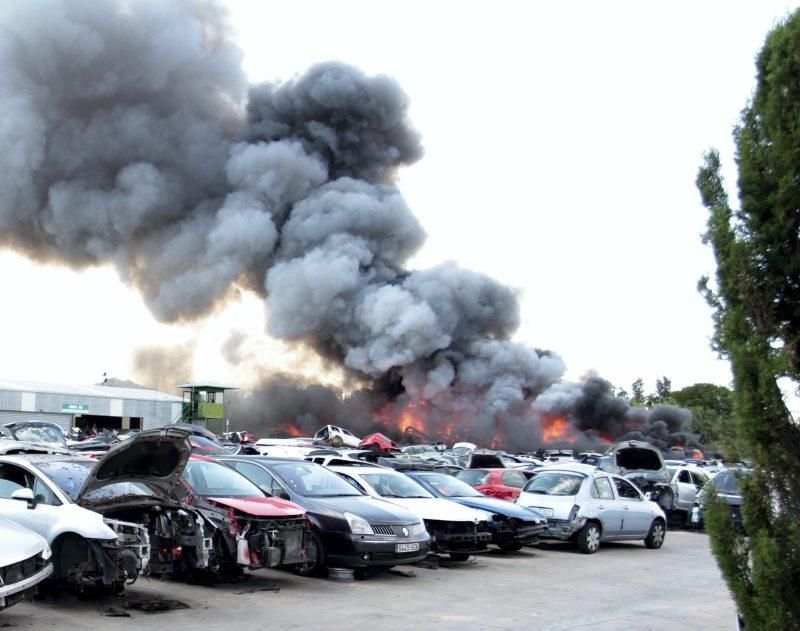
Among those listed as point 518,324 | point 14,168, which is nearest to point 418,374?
point 518,324

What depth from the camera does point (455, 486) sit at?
1450 centimetres

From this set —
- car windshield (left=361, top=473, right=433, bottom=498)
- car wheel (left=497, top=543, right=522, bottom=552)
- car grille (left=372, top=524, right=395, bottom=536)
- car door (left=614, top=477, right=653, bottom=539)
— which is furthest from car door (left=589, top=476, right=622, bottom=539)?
car grille (left=372, top=524, right=395, bottom=536)

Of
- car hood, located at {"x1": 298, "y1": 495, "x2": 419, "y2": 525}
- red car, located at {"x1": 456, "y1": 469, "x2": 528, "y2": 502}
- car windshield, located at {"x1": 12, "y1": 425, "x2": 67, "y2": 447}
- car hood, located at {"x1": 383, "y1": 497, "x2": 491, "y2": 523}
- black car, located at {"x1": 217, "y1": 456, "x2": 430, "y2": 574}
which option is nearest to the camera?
black car, located at {"x1": 217, "y1": 456, "x2": 430, "y2": 574}

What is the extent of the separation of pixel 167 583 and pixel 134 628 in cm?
231

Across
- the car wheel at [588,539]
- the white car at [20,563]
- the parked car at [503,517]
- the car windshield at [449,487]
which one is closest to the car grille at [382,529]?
the parked car at [503,517]

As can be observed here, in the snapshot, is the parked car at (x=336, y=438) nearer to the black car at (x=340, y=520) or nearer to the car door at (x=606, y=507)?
the car door at (x=606, y=507)

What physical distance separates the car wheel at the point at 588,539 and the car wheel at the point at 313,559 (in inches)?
218

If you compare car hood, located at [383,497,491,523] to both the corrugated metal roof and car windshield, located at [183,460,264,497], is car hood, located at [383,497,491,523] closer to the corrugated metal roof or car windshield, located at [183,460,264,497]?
car windshield, located at [183,460,264,497]

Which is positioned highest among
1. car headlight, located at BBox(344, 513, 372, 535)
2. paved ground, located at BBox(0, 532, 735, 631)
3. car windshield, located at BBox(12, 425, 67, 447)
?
car windshield, located at BBox(12, 425, 67, 447)

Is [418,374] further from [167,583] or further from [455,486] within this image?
[167,583]

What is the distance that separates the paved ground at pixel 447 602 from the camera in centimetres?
778

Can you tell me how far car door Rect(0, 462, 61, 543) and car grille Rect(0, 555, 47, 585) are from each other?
934 mm

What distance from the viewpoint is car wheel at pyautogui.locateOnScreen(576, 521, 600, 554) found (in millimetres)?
14219

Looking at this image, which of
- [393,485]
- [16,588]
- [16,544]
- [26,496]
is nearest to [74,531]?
[26,496]
